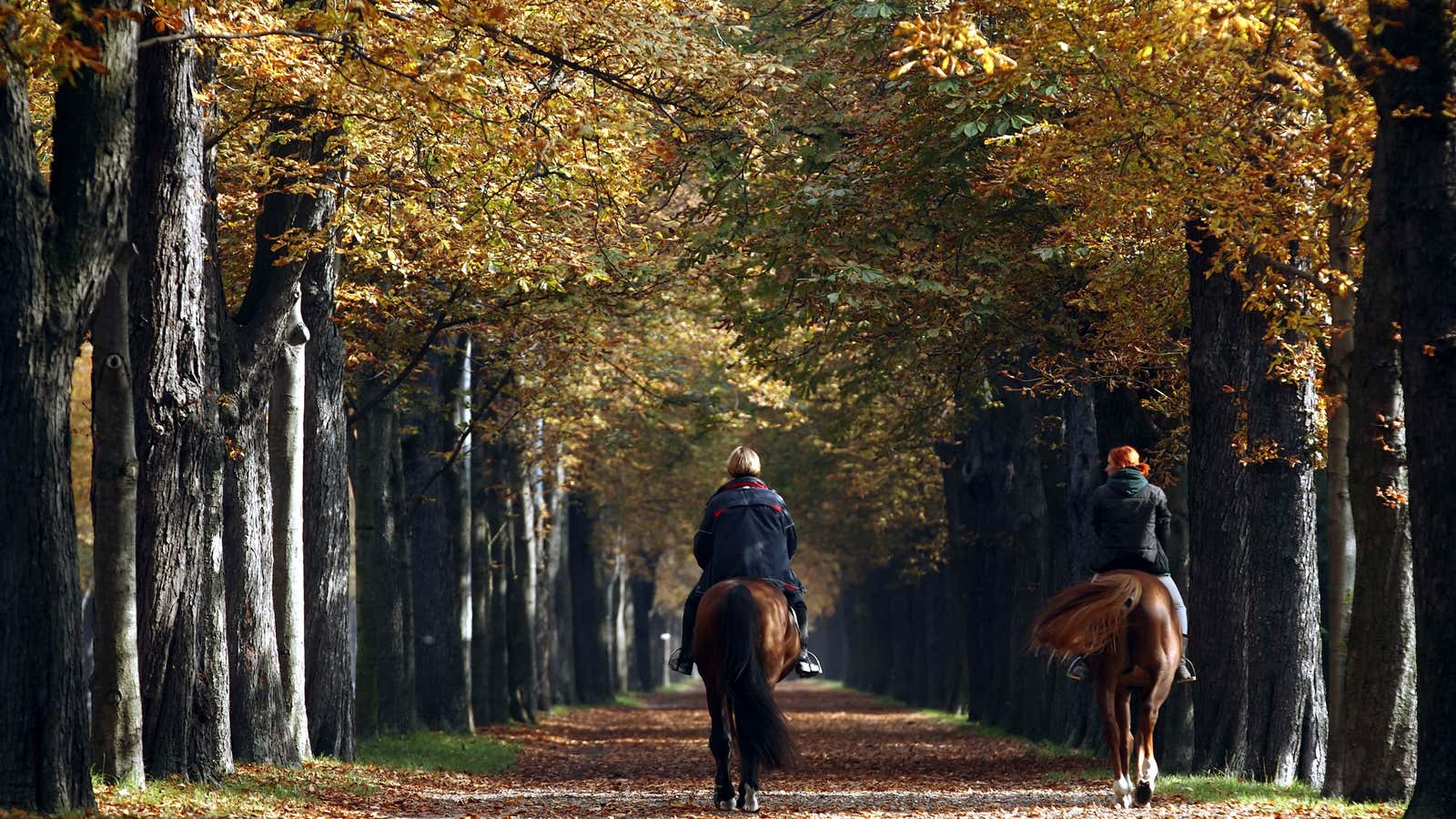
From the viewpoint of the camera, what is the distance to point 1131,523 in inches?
510

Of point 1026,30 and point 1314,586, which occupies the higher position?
point 1026,30

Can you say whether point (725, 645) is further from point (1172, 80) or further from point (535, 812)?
point (1172, 80)

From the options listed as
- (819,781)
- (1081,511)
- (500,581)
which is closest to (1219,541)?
(819,781)

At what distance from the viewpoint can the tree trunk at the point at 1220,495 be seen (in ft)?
50.3

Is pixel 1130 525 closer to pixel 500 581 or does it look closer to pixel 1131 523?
pixel 1131 523

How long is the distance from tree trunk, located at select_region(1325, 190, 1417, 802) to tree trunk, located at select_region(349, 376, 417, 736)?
12.7 metres

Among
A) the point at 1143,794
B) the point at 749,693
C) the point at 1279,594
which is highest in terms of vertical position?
the point at 1279,594

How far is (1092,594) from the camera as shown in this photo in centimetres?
1243

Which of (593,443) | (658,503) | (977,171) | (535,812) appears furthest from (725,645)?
(658,503)

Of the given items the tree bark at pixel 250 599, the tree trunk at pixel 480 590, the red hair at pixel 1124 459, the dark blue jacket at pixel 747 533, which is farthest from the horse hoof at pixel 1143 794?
the tree trunk at pixel 480 590

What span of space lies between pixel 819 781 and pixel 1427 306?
31.5 ft

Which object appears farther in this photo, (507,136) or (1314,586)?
(1314,586)

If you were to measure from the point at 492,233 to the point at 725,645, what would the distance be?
5708mm

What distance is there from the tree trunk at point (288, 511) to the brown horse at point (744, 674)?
5632 millimetres
